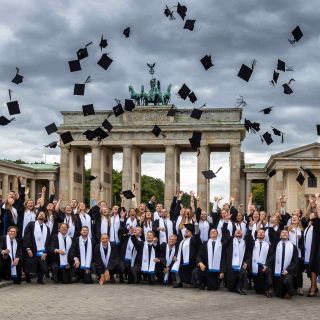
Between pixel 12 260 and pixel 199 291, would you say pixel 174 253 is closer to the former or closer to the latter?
pixel 199 291

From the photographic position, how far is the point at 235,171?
6450cm

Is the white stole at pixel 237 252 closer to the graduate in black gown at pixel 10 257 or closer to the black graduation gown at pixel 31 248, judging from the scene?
the black graduation gown at pixel 31 248

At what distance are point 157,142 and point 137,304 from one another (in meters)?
54.1

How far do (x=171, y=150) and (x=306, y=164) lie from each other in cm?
1344

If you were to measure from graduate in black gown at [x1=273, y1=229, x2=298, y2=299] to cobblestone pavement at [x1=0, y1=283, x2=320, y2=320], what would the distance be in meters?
0.29

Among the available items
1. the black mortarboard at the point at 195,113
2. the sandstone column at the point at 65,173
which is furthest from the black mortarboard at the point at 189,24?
the sandstone column at the point at 65,173

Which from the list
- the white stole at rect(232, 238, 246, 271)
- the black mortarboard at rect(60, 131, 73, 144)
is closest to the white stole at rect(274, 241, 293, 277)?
the white stole at rect(232, 238, 246, 271)

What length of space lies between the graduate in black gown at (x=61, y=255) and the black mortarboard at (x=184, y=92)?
515 cm

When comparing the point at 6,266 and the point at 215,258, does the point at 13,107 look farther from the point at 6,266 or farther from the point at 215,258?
the point at 215,258

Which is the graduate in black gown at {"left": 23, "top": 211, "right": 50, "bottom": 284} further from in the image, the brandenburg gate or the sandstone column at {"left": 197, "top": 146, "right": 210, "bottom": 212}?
the sandstone column at {"left": 197, "top": 146, "right": 210, "bottom": 212}

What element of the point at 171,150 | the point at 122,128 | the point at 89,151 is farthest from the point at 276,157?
the point at 89,151

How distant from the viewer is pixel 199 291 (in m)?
15.4

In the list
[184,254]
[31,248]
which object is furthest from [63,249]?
[184,254]

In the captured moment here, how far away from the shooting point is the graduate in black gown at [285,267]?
564 inches
